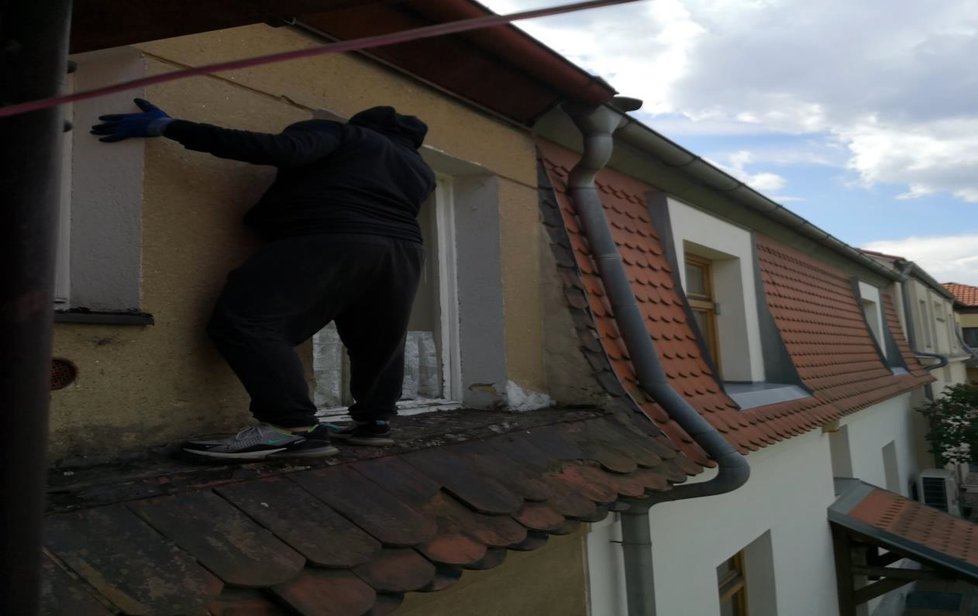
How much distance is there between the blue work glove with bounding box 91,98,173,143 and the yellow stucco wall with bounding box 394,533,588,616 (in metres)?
1.69

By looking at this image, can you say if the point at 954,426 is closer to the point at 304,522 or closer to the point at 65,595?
the point at 304,522

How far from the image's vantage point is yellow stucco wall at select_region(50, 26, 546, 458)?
2.13 metres

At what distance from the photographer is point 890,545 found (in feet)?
22.8

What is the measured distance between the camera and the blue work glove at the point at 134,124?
2236 millimetres

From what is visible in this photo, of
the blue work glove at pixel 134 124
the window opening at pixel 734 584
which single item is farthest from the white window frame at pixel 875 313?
the blue work glove at pixel 134 124

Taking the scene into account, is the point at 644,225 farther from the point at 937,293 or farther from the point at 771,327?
the point at 937,293

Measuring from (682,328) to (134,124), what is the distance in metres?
3.66

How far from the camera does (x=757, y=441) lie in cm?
473

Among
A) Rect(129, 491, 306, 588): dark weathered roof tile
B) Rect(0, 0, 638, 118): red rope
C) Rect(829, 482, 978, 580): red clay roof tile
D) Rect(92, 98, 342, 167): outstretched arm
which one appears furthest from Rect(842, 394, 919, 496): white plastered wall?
Rect(0, 0, 638, 118): red rope

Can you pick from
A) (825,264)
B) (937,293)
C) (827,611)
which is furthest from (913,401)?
(827,611)

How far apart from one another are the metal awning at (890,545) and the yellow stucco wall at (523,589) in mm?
4604

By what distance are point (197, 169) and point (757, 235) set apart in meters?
5.99

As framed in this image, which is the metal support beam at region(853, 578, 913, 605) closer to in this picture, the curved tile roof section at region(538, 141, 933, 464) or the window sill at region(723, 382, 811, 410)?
the curved tile roof section at region(538, 141, 933, 464)

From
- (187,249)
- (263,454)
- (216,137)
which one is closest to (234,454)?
(263,454)
